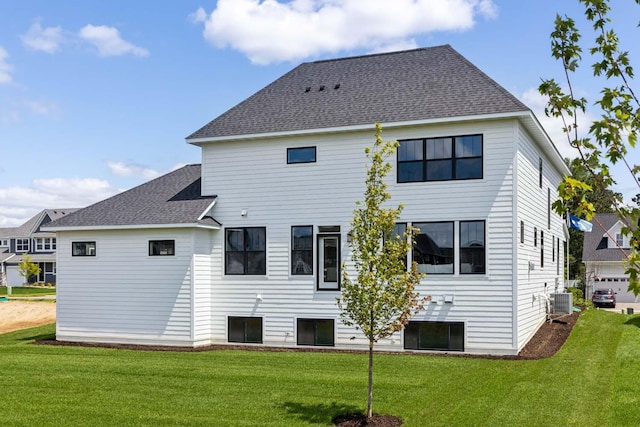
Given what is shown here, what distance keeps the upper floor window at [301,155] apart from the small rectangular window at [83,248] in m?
6.99

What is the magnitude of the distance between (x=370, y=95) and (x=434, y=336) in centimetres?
735

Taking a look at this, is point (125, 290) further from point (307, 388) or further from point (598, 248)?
point (598, 248)

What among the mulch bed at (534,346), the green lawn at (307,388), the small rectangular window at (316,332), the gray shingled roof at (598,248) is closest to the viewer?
the green lawn at (307,388)

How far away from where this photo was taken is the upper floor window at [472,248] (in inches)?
669

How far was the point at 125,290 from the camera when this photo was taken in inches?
783

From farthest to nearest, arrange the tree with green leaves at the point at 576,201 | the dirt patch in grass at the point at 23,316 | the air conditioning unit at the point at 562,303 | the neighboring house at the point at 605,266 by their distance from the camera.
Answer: the neighboring house at the point at 605,266 → the dirt patch in grass at the point at 23,316 → the air conditioning unit at the point at 562,303 → the tree with green leaves at the point at 576,201

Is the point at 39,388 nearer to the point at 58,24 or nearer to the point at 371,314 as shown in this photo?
the point at 371,314

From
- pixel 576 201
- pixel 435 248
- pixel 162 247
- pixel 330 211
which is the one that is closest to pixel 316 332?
pixel 330 211

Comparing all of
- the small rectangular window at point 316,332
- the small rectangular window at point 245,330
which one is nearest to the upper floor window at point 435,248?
the small rectangular window at point 316,332

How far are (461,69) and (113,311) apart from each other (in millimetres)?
13002

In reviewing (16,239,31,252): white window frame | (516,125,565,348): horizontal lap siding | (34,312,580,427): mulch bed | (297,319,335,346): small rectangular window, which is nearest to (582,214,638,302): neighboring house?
(516,125,565,348): horizontal lap siding

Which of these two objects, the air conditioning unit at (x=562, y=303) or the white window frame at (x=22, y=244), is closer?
the air conditioning unit at (x=562, y=303)

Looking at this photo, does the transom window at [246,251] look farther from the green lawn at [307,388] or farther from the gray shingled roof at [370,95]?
the gray shingled roof at [370,95]

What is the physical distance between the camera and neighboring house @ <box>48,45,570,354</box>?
17000 millimetres
